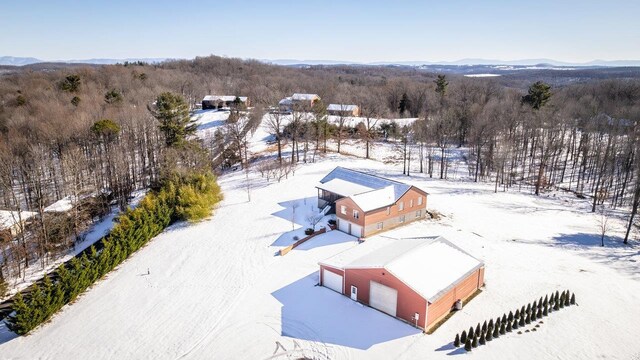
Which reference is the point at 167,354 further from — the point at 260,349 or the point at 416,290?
the point at 416,290

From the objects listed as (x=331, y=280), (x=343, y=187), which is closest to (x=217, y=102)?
(x=343, y=187)

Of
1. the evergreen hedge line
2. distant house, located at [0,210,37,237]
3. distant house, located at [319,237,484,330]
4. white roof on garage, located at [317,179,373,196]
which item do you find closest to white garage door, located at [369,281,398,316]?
distant house, located at [319,237,484,330]

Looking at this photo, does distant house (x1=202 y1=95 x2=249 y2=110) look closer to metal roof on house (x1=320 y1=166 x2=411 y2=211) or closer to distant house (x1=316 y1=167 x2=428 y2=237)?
metal roof on house (x1=320 y1=166 x2=411 y2=211)

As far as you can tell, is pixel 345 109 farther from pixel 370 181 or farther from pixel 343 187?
pixel 343 187

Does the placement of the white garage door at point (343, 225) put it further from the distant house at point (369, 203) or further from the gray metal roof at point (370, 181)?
the gray metal roof at point (370, 181)

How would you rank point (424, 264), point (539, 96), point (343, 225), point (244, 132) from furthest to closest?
point (539, 96)
point (244, 132)
point (343, 225)
point (424, 264)

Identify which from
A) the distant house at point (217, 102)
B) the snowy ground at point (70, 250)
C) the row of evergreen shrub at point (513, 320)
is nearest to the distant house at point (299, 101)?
the distant house at point (217, 102)

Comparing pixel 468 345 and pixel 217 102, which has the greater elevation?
pixel 217 102

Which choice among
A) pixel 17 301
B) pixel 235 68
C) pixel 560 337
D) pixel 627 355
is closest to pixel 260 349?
pixel 17 301
